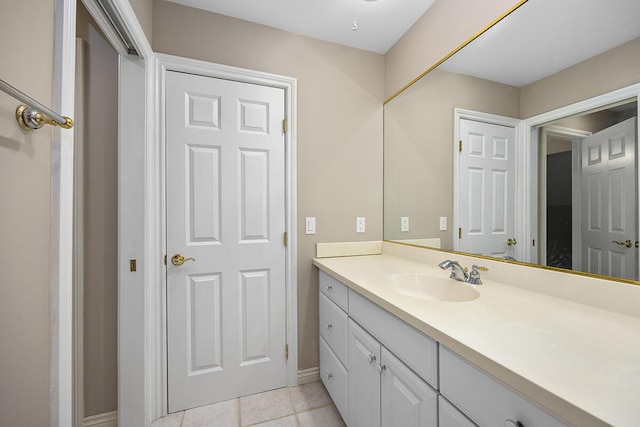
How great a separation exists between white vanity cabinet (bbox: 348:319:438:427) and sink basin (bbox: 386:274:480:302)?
31cm

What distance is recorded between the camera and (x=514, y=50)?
1.14 m

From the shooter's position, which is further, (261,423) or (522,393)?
(261,423)

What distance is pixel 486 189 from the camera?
128cm

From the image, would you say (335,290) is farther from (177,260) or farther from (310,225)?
(177,260)

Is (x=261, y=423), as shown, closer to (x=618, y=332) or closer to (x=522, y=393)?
(x=522, y=393)

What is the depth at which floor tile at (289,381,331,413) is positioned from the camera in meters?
1.57

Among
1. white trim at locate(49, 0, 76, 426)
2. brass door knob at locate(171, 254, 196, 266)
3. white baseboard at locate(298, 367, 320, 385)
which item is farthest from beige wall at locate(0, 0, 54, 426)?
white baseboard at locate(298, 367, 320, 385)

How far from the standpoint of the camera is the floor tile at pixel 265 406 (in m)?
1.48

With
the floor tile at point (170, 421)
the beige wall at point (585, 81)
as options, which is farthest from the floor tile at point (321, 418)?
the beige wall at point (585, 81)

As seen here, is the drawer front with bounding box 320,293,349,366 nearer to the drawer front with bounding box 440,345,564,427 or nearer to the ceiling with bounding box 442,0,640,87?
the drawer front with bounding box 440,345,564,427

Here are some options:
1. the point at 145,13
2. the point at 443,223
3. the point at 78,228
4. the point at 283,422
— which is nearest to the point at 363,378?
the point at 283,422

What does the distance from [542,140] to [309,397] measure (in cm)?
186

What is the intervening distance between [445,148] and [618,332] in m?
1.10

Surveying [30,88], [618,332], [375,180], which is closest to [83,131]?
[30,88]
